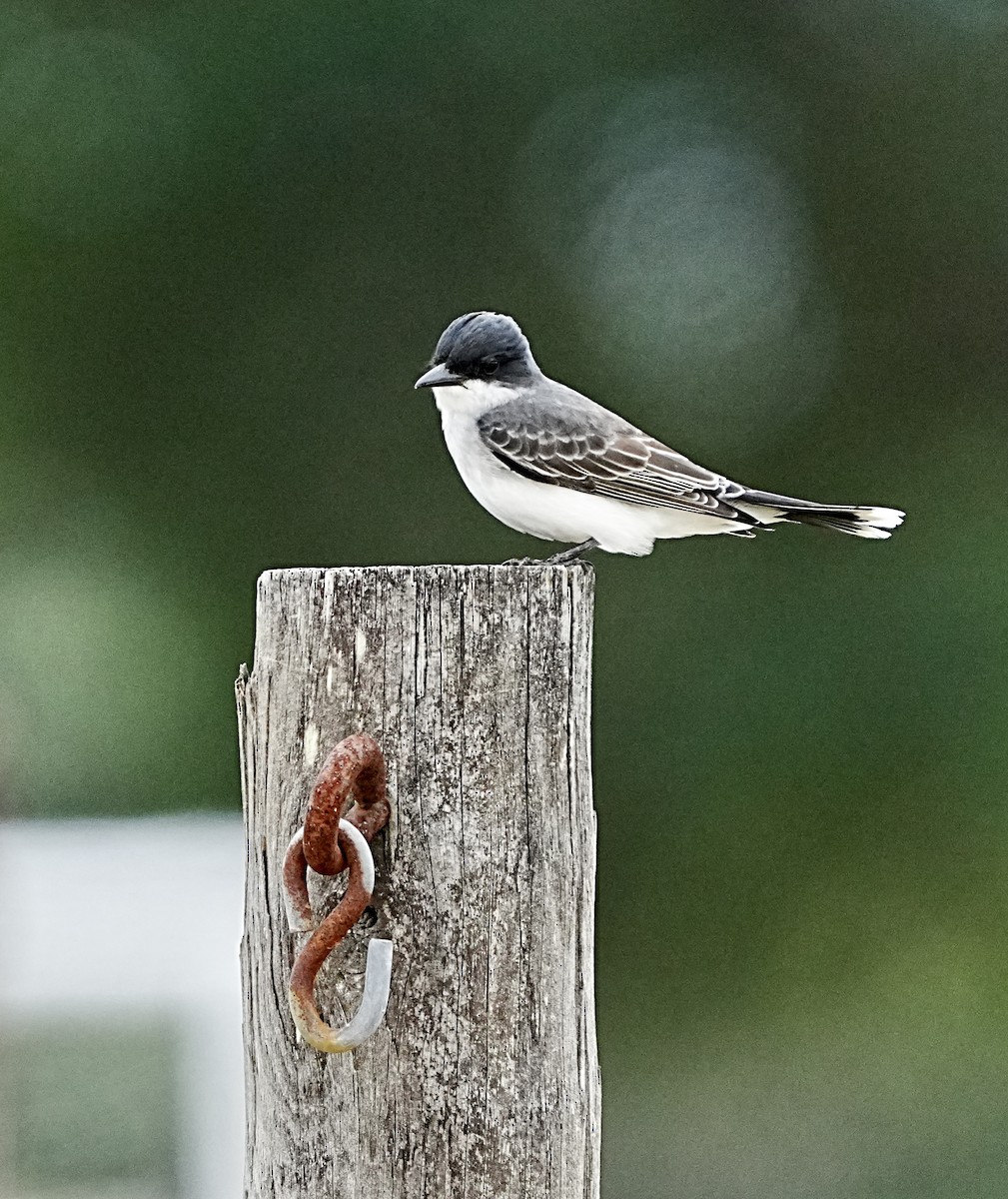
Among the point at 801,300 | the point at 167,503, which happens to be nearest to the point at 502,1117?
the point at 167,503

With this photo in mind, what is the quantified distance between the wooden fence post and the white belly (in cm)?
175

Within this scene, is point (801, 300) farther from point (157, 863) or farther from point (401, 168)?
point (157, 863)

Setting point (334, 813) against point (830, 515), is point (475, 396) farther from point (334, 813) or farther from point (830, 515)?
point (334, 813)

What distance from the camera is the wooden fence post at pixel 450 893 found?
1703 millimetres

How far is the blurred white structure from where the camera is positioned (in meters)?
3.83

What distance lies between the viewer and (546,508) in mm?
3488

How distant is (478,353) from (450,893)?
6.91ft

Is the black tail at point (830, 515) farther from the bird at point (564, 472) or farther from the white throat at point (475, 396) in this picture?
the white throat at point (475, 396)

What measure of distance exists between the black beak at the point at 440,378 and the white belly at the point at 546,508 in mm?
27

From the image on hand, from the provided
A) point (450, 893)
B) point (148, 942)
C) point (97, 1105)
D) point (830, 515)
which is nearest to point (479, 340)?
point (830, 515)

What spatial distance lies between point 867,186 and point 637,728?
2.90 m

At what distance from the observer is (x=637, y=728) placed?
763 centimetres

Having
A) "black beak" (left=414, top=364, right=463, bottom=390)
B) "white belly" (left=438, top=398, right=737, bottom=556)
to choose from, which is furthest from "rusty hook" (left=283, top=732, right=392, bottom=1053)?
"black beak" (left=414, top=364, right=463, bottom=390)

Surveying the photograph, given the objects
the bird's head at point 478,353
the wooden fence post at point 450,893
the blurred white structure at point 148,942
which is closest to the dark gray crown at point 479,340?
the bird's head at point 478,353
